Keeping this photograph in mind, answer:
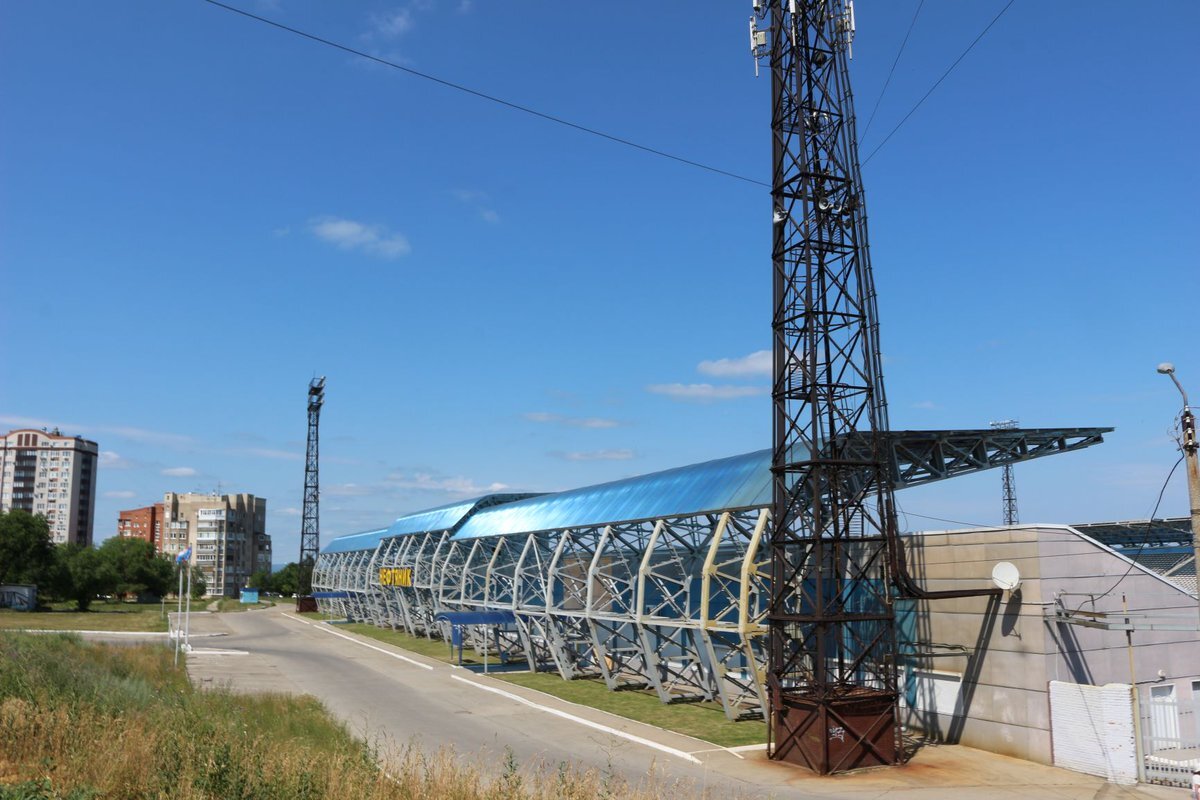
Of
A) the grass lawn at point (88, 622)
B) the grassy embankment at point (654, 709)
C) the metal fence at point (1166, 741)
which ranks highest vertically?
the metal fence at point (1166, 741)

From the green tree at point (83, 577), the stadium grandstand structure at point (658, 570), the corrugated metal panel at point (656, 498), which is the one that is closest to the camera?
the stadium grandstand structure at point (658, 570)

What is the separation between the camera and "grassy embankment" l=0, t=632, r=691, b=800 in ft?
35.5

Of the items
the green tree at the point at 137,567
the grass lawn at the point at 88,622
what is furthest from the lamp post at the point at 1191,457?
the green tree at the point at 137,567

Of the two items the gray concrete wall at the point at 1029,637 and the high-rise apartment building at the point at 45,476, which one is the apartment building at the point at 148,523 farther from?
the gray concrete wall at the point at 1029,637

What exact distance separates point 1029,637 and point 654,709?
12.6m

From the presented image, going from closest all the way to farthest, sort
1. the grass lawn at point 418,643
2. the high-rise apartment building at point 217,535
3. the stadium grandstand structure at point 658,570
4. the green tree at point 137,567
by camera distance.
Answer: the stadium grandstand structure at point 658,570
the grass lawn at point 418,643
the green tree at point 137,567
the high-rise apartment building at point 217,535

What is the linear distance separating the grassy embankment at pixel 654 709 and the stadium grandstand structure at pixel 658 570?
0.68m

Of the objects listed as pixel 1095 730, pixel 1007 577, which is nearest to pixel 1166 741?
pixel 1095 730

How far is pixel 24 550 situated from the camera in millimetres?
92688

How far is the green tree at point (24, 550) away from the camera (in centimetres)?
9144

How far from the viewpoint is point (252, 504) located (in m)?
191

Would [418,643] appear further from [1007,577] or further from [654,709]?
[1007,577]

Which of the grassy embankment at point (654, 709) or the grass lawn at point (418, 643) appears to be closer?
the grassy embankment at point (654, 709)

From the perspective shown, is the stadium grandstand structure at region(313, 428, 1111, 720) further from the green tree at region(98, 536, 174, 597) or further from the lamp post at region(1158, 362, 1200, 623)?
the green tree at region(98, 536, 174, 597)
